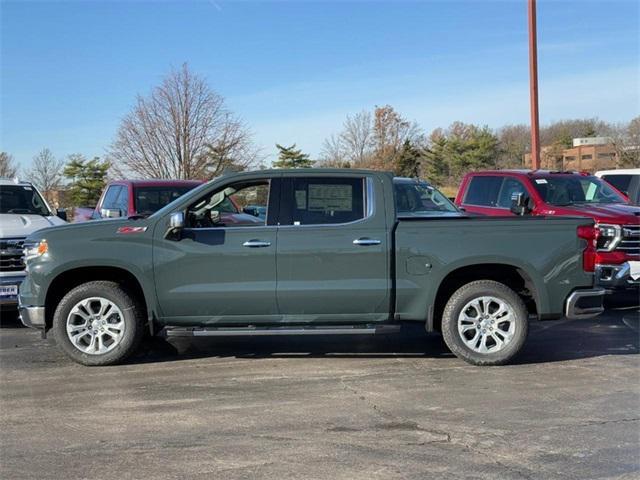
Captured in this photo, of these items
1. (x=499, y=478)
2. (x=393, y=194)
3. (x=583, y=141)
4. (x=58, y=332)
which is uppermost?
(x=583, y=141)

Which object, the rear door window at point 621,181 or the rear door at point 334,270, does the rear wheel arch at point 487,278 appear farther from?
the rear door window at point 621,181

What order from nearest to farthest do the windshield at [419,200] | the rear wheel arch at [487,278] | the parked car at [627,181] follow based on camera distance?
1. the rear wheel arch at [487,278]
2. the windshield at [419,200]
3. the parked car at [627,181]

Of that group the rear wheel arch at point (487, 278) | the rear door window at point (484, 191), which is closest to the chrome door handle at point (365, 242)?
the rear wheel arch at point (487, 278)

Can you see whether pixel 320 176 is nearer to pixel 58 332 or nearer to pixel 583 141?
pixel 58 332

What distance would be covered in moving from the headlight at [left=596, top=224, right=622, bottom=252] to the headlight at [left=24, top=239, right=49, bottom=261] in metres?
7.13

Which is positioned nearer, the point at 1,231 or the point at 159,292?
the point at 159,292

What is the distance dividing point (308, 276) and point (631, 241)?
527 cm

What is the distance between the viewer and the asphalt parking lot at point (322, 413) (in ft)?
13.1

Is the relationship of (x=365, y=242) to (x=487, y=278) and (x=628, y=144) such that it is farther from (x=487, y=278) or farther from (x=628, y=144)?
(x=628, y=144)

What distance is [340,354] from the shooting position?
6.86 m

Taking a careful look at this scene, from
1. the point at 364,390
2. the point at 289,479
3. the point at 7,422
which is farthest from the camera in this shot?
the point at 364,390

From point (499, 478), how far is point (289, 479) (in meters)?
1.25

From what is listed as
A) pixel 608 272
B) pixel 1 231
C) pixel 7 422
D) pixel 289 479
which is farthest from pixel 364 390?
pixel 1 231

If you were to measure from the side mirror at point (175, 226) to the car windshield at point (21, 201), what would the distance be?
497 centimetres
